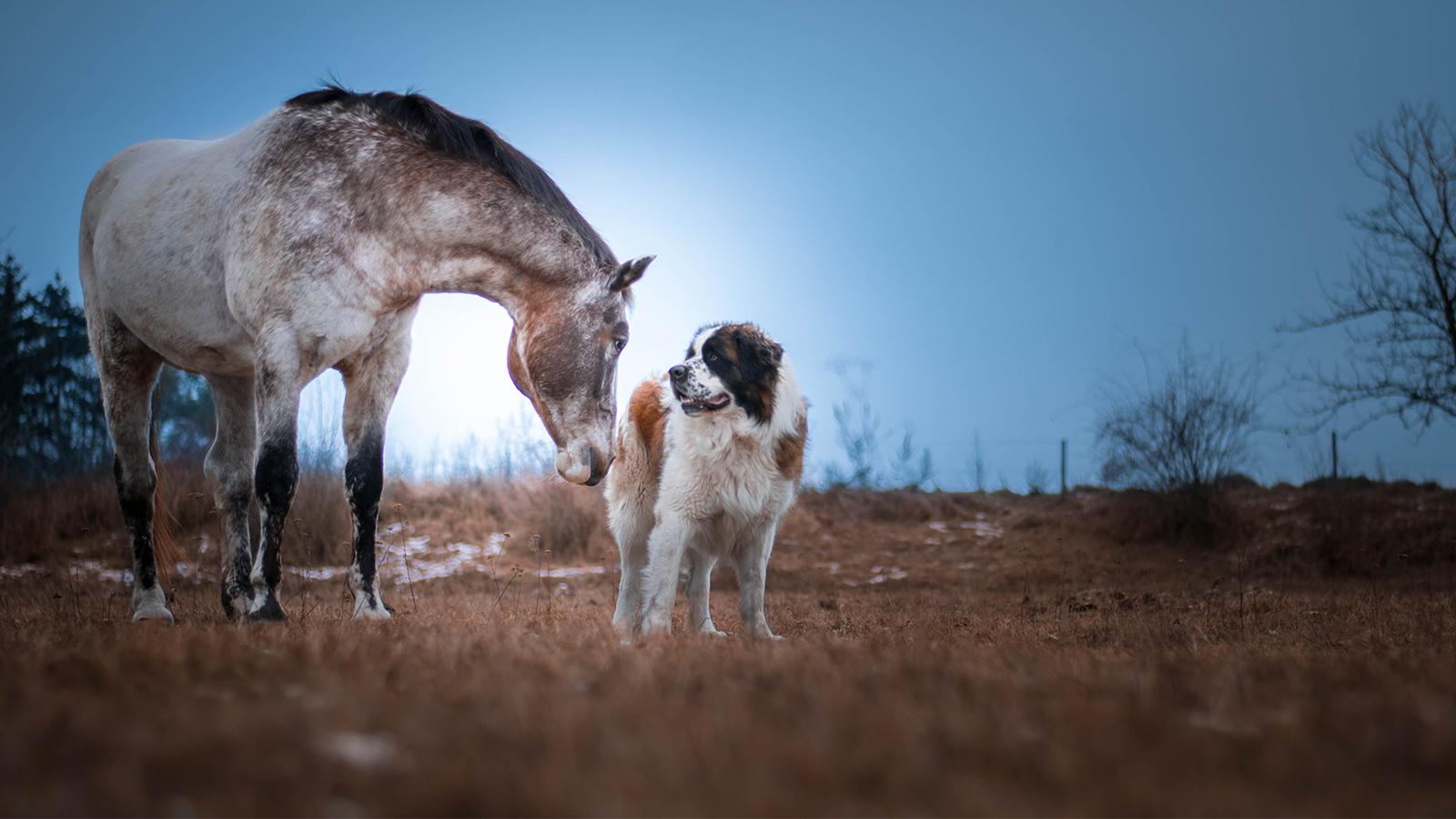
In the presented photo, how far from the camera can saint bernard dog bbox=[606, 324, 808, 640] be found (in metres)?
6.10

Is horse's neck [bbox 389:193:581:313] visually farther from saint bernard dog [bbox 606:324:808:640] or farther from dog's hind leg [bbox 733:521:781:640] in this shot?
dog's hind leg [bbox 733:521:781:640]

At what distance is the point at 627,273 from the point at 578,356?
0.59 metres

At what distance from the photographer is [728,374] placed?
632cm

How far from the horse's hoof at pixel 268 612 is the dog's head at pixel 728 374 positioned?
8.84 feet

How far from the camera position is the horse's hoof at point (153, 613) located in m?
5.91

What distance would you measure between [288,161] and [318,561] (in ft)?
34.0

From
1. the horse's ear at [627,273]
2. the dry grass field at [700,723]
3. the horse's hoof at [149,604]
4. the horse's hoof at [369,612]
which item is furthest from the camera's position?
the horse's hoof at [149,604]

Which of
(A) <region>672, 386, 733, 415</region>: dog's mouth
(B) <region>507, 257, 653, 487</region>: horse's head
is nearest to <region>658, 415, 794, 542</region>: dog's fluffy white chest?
(A) <region>672, 386, 733, 415</region>: dog's mouth

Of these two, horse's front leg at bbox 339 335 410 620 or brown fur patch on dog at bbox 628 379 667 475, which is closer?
horse's front leg at bbox 339 335 410 620

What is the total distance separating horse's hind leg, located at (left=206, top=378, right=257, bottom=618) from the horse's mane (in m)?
2.07

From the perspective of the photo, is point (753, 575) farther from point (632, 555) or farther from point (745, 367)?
point (745, 367)

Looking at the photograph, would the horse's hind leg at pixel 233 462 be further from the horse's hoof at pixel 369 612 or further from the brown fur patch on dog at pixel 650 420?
the brown fur patch on dog at pixel 650 420

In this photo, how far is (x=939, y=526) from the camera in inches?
725

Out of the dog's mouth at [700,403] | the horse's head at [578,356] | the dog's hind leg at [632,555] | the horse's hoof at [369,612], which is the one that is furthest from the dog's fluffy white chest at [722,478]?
the horse's hoof at [369,612]
